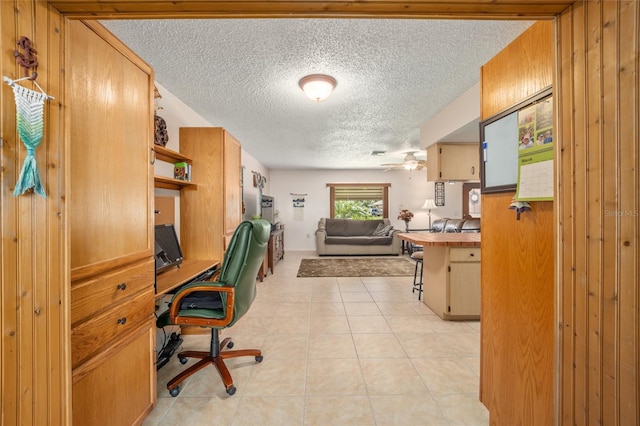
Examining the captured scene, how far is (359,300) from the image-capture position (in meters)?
3.54

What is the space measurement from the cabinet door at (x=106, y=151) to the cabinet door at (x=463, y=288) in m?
2.82

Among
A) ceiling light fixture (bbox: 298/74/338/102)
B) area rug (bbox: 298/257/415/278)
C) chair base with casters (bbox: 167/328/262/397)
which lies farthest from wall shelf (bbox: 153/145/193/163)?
area rug (bbox: 298/257/415/278)

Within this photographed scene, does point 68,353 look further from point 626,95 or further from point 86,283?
point 626,95

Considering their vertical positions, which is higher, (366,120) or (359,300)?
(366,120)

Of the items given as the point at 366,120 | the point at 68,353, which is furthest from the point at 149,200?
the point at 366,120

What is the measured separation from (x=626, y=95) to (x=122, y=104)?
1.98m

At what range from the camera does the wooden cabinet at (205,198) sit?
2.62 m

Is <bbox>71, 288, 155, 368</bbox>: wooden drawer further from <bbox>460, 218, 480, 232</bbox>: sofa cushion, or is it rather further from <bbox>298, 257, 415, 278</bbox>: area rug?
<bbox>460, 218, 480, 232</bbox>: sofa cushion

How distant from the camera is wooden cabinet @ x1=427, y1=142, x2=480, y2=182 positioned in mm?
3494

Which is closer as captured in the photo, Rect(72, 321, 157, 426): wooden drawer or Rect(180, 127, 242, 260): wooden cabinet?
Rect(72, 321, 157, 426): wooden drawer

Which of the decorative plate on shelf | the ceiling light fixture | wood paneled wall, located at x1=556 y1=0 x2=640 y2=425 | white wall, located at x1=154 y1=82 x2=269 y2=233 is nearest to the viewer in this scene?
wood paneled wall, located at x1=556 y1=0 x2=640 y2=425

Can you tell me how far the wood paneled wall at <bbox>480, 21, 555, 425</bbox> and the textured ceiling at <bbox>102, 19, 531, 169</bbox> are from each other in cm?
61

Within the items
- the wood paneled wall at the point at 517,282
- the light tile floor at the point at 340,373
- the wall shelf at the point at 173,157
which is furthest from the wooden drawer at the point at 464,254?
the wall shelf at the point at 173,157

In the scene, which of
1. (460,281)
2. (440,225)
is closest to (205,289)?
(460,281)
